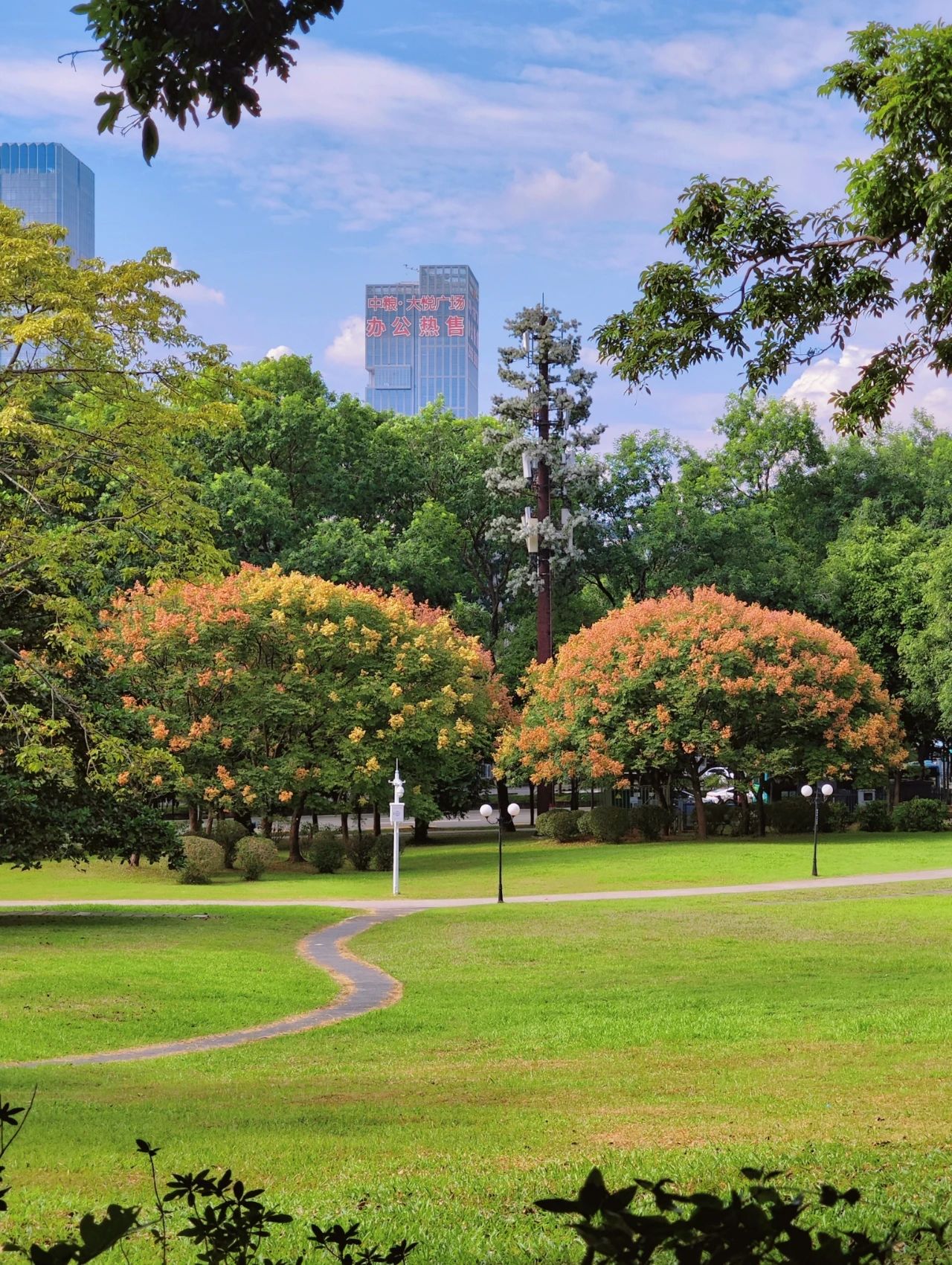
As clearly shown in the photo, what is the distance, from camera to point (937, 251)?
8.57 meters

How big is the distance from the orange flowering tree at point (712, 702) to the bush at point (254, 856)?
10296 mm

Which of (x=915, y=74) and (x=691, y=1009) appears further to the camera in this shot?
(x=691, y=1009)

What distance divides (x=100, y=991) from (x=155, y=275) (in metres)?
8.39

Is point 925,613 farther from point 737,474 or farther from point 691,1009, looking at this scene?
point 691,1009

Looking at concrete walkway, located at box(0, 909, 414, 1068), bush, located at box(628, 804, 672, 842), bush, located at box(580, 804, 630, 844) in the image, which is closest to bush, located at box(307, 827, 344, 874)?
bush, located at box(580, 804, 630, 844)

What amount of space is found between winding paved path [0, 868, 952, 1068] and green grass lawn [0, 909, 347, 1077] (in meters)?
0.27

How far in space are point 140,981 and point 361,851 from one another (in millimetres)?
20606

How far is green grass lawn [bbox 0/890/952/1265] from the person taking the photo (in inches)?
251

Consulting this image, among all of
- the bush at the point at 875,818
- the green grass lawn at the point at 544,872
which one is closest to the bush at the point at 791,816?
the bush at the point at 875,818

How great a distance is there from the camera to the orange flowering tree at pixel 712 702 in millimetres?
38531

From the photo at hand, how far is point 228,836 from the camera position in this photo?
35.8 meters

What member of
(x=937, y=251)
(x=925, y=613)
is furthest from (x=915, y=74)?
(x=925, y=613)

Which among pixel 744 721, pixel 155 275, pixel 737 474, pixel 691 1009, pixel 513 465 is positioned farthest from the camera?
pixel 737 474

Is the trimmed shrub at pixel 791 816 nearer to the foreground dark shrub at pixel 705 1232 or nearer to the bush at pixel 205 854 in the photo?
the bush at pixel 205 854
